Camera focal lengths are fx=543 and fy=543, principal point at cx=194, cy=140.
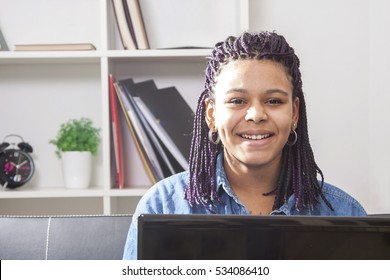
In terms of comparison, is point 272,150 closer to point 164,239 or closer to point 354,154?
point 164,239

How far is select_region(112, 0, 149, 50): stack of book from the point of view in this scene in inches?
65.9

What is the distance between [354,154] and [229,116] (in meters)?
0.97

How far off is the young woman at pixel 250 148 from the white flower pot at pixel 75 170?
2.21 feet

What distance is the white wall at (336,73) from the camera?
1.76 meters

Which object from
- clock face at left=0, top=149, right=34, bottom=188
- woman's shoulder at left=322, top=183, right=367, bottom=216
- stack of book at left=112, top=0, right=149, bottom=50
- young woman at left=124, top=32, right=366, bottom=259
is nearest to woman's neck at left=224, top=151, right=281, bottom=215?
young woman at left=124, top=32, right=366, bottom=259

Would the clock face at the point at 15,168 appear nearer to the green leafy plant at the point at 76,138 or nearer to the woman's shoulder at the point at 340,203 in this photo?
the green leafy plant at the point at 76,138

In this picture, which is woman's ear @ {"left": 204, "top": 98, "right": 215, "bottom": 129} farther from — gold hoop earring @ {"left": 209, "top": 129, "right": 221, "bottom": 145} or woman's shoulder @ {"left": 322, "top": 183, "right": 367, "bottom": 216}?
woman's shoulder @ {"left": 322, "top": 183, "right": 367, "bottom": 216}

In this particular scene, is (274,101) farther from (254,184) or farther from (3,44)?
(3,44)

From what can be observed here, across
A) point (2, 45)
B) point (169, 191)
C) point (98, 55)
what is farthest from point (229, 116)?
point (2, 45)

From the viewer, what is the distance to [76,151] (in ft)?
5.56

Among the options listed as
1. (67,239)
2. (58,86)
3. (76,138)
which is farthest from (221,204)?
(58,86)

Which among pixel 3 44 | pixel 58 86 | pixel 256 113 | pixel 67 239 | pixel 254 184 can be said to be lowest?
pixel 67 239

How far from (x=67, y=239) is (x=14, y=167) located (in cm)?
61

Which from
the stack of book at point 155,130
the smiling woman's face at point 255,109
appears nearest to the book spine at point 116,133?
the stack of book at point 155,130
